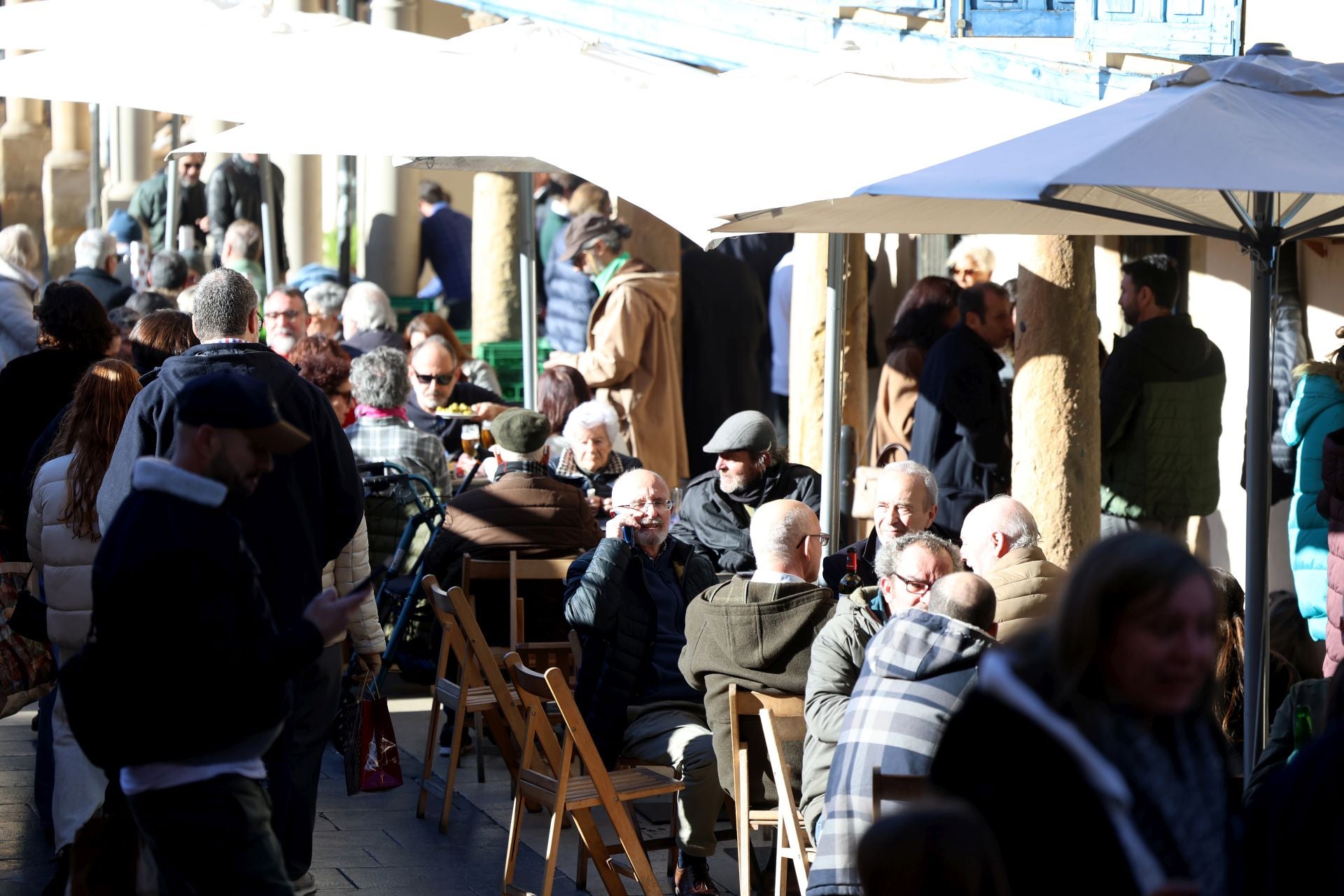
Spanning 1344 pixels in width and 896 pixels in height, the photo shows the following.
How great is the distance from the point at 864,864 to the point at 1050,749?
31 centimetres

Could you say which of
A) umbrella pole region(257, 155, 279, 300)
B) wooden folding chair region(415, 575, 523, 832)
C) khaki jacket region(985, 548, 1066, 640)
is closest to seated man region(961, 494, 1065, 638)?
khaki jacket region(985, 548, 1066, 640)

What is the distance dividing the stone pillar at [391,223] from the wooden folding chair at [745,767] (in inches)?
387

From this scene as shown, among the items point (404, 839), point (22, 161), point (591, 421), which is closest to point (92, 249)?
point (591, 421)

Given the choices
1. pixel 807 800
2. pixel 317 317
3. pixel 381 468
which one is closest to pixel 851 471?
pixel 381 468

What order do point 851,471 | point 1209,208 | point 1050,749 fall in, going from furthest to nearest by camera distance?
point 851,471, point 1209,208, point 1050,749

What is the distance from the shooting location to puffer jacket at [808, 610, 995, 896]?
15.1 feet

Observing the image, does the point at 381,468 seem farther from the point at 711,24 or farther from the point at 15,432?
the point at 711,24

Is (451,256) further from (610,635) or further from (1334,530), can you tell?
(1334,530)

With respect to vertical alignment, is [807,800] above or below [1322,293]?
below

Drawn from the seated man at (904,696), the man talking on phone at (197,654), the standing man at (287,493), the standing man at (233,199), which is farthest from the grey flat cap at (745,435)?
the standing man at (233,199)

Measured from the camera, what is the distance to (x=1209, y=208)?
604 centimetres

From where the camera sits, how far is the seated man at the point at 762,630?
576 centimetres

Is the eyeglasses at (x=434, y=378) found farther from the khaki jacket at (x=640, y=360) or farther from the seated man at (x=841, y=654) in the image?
the seated man at (x=841, y=654)

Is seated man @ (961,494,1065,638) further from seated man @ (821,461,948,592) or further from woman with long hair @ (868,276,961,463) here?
woman with long hair @ (868,276,961,463)
